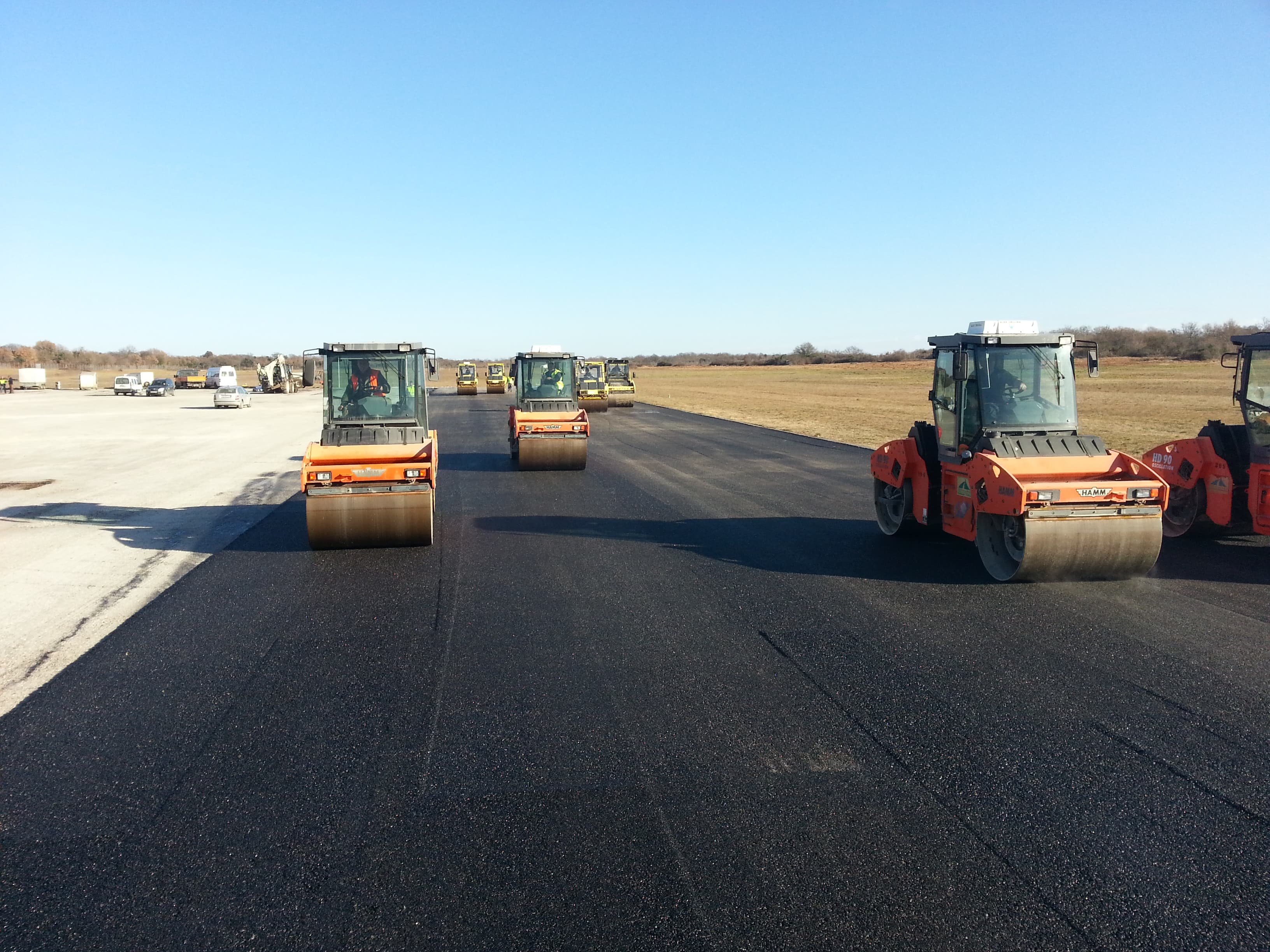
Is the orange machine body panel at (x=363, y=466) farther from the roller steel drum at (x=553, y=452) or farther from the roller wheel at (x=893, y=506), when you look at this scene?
the roller steel drum at (x=553, y=452)

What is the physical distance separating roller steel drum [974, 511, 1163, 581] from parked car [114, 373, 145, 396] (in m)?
71.4

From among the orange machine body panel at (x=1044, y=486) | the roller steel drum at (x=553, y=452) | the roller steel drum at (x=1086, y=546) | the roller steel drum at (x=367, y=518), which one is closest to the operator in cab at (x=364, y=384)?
the roller steel drum at (x=367, y=518)

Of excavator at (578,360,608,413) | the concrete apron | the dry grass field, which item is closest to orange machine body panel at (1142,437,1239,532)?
the dry grass field

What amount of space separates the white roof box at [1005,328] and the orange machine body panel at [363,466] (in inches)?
258

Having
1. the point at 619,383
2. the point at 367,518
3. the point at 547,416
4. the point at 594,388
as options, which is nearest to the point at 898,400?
the point at 619,383

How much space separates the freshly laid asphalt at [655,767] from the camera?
3908 millimetres

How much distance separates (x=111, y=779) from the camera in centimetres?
521

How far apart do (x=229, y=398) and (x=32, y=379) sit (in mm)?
41294

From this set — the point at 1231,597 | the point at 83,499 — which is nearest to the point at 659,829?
the point at 1231,597

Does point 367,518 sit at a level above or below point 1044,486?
below

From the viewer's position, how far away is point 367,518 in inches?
433

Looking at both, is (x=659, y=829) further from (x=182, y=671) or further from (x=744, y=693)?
(x=182, y=671)

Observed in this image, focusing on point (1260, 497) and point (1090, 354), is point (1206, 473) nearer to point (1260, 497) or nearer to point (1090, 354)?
point (1260, 497)

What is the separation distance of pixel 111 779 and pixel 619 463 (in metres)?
16.5
